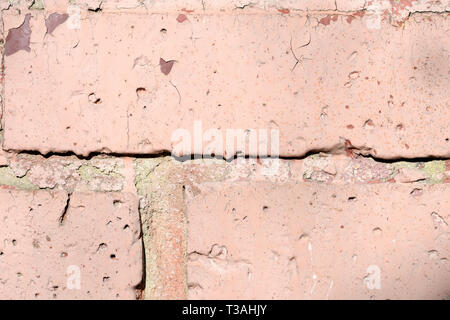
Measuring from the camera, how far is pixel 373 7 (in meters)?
0.53

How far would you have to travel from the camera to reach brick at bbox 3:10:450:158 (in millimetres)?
524

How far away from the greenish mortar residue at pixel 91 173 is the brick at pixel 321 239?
4.1 inches

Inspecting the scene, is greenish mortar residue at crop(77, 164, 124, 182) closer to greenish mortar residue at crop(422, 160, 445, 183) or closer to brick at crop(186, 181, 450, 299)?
brick at crop(186, 181, 450, 299)

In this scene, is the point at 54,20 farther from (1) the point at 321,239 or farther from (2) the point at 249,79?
(1) the point at 321,239

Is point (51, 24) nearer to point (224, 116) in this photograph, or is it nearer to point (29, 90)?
point (29, 90)

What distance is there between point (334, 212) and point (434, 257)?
141 mm

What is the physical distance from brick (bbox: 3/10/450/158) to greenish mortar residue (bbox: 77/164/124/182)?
1.2 inches

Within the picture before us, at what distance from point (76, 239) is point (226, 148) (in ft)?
0.75

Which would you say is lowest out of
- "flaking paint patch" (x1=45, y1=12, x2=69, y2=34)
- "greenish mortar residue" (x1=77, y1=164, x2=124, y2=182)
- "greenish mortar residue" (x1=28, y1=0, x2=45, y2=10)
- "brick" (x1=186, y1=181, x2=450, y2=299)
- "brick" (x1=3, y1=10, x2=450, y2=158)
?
"brick" (x1=186, y1=181, x2=450, y2=299)

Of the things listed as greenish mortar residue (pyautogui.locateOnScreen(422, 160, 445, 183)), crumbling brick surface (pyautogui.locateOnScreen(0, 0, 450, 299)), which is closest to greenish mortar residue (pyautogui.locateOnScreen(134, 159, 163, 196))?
crumbling brick surface (pyautogui.locateOnScreen(0, 0, 450, 299))

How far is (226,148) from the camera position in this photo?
529 millimetres

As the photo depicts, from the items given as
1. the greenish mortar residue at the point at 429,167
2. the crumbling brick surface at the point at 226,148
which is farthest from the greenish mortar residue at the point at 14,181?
the greenish mortar residue at the point at 429,167

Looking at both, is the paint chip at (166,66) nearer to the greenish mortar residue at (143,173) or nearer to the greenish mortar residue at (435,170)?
the greenish mortar residue at (143,173)

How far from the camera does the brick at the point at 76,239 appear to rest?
0.54 metres
